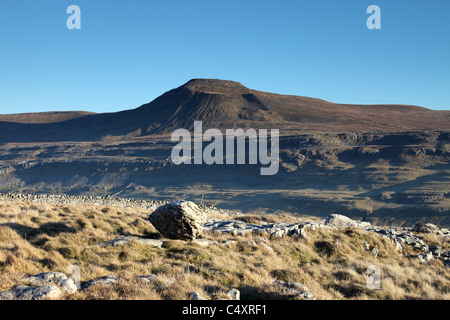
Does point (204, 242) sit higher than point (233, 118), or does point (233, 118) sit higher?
point (233, 118)

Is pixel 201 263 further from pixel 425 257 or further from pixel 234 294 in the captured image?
pixel 425 257

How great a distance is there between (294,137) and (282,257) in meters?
109

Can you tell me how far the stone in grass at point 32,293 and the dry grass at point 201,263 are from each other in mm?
409

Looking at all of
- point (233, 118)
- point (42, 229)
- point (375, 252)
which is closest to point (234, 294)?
point (42, 229)

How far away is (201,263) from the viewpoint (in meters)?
10.3

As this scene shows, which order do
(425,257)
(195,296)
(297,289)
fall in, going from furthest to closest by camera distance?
(425,257) < (297,289) < (195,296)

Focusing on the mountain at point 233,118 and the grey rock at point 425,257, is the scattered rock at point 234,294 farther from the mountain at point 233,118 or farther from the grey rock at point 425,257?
the mountain at point 233,118

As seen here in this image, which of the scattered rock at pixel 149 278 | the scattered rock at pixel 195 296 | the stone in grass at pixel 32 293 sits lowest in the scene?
the scattered rock at pixel 149 278

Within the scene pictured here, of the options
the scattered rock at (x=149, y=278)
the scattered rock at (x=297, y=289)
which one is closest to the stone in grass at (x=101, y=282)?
the scattered rock at (x=149, y=278)

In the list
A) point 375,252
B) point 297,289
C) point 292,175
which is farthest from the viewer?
point 292,175

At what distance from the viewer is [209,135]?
142m

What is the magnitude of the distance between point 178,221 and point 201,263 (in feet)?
8.66

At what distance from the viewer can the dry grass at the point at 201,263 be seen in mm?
8117
